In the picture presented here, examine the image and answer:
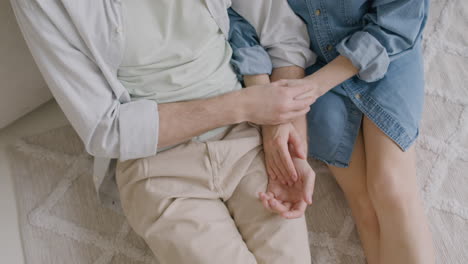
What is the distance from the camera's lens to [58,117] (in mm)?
1504

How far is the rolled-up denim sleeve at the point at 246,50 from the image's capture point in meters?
1.09

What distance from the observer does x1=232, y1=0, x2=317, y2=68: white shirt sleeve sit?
3.59ft

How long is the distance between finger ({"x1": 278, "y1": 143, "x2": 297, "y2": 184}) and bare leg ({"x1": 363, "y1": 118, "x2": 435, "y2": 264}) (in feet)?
0.72

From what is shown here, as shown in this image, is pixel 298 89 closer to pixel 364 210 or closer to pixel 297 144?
pixel 297 144

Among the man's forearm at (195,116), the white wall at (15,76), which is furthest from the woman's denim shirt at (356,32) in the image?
the white wall at (15,76)

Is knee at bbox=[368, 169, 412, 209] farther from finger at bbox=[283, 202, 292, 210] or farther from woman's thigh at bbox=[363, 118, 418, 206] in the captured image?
Result: finger at bbox=[283, 202, 292, 210]

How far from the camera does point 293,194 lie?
1027 millimetres

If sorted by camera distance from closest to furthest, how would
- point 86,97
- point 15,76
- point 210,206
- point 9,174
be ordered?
point 86,97
point 210,206
point 15,76
point 9,174

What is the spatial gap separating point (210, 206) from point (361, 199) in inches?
15.9

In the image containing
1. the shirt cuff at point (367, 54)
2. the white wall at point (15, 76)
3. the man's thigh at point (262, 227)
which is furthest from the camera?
the white wall at point (15, 76)

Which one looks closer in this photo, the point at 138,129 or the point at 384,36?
the point at 138,129

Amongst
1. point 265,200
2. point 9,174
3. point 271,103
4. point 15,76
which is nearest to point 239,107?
point 271,103

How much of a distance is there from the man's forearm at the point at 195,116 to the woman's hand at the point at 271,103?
20 millimetres

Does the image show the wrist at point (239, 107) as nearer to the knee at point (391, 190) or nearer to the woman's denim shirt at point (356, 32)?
the woman's denim shirt at point (356, 32)
